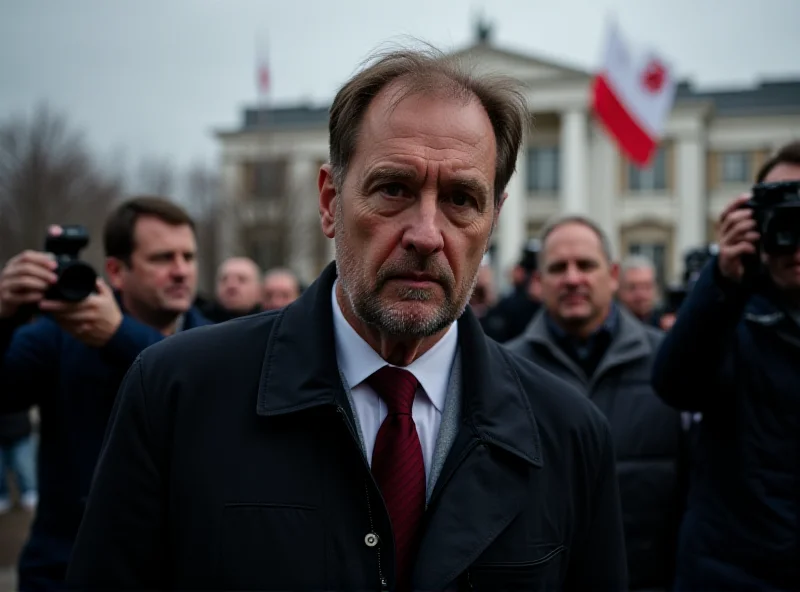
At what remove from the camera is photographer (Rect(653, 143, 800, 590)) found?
281cm

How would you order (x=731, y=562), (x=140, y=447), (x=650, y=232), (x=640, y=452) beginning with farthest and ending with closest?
(x=650, y=232)
(x=640, y=452)
(x=731, y=562)
(x=140, y=447)

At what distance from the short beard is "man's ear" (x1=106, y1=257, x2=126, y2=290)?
1.95m

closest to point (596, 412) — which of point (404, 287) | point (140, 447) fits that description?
point (404, 287)

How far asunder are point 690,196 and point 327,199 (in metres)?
48.6

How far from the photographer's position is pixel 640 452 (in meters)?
3.79

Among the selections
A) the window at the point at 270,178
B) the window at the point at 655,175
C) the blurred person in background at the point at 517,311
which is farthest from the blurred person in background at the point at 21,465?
the window at the point at 655,175

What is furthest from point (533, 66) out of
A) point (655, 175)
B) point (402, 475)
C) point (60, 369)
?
point (402, 475)

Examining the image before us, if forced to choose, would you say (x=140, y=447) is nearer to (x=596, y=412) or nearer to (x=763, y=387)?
(x=596, y=412)

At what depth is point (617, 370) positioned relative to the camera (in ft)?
13.1

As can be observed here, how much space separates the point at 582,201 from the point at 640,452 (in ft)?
153

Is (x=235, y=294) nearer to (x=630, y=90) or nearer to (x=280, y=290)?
(x=280, y=290)

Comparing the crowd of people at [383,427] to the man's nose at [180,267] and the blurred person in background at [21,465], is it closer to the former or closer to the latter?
the man's nose at [180,267]

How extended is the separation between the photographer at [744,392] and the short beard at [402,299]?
4.25 feet

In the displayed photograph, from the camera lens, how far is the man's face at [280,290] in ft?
26.5
